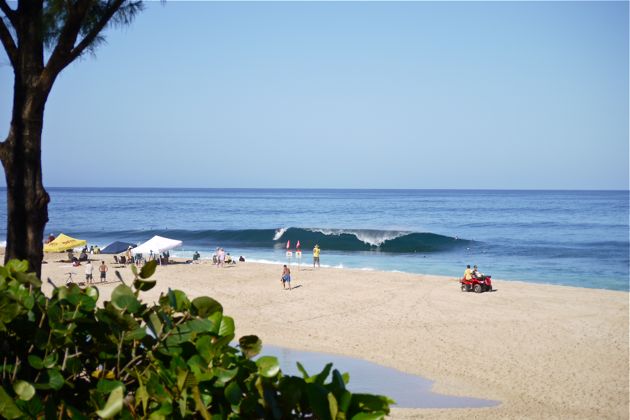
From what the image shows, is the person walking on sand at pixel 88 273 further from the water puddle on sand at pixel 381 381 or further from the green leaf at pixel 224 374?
the green leaf at pixel 224 374

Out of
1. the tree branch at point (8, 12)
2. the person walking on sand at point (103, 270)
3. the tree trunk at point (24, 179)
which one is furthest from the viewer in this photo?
the person walking on sand at point (103, 270)

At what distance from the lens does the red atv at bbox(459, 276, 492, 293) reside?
73.0 feet

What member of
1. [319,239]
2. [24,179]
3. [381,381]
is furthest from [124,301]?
[319,239]

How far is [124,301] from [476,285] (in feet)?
69.7

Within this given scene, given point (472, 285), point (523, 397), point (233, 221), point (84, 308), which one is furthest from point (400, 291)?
point (233, 221)

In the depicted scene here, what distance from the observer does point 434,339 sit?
15266 millimetres

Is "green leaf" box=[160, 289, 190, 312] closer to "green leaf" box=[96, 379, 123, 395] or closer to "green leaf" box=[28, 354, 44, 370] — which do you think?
"green leaf" box=[96, 379, 123, 395]

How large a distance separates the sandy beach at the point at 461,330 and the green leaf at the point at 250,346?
843cm

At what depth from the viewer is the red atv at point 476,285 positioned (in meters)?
22.3

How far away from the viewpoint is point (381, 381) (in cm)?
1204

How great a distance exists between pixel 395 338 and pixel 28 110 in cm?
1227

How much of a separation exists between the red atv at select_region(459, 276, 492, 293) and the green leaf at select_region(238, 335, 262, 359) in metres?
20.9

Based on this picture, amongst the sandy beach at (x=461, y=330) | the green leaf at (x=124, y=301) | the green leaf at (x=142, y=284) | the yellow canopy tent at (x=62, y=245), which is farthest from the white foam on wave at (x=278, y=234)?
the green leaf at (x=124, y=301)

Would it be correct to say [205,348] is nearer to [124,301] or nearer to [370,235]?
[124,301]
